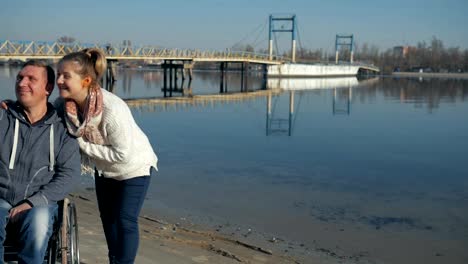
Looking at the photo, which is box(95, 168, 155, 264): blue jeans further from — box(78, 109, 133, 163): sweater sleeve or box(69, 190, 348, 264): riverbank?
box(69, 190, 348, 264): riverbank

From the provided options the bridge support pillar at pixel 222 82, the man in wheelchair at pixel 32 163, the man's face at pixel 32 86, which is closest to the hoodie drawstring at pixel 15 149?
the man in wheelchair at pixel 32 163

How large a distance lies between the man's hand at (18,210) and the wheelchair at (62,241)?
4.6 inches

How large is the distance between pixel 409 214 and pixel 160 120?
40.4 ft

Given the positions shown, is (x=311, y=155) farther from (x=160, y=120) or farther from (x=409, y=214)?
(x=160, y=120)

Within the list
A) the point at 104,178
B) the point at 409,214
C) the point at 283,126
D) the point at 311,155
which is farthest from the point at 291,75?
the point at 104,178

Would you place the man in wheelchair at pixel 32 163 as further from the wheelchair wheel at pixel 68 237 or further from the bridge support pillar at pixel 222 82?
the bridge support pillar at pixel 222 82

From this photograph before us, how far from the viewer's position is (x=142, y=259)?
395 cm

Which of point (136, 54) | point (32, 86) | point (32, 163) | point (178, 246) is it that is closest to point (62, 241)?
point (32, 163)

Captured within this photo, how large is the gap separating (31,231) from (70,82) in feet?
2.47

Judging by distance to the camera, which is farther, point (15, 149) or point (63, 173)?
point (63, 173)

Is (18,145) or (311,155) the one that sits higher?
(18,145)

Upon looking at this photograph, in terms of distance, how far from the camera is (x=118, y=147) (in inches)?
107

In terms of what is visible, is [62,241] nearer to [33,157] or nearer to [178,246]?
[33,157]

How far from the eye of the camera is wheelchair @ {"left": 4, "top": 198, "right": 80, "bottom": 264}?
98.7 inches
